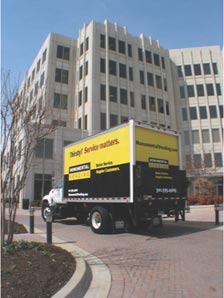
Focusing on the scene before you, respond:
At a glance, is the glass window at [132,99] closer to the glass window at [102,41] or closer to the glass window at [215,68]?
the glass window at [102,41]

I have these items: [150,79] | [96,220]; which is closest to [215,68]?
[150,79]

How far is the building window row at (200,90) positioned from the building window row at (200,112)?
7.88 ft

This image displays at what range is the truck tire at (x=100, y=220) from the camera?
476 inches

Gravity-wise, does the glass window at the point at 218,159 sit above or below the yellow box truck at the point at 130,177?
above

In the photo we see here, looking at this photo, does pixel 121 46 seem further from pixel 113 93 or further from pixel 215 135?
pixel 215 135

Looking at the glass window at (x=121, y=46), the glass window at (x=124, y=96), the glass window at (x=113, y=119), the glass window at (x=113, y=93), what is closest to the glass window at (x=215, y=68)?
the glass window at (x=121, y=46)

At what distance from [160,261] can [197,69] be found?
163ft

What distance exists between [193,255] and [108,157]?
542 centimetres

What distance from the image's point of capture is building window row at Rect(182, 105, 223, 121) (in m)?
49.8

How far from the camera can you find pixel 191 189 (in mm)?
45938

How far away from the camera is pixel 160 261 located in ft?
24.9

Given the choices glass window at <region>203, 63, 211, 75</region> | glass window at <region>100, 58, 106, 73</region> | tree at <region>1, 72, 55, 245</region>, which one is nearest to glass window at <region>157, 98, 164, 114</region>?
glass window at <region>100, 58, 106, 73</region>

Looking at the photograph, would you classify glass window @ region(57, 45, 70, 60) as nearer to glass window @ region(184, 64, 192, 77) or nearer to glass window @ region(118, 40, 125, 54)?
glass window @ region(118, 40, 125, 54)

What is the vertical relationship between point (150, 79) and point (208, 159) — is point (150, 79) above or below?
above
